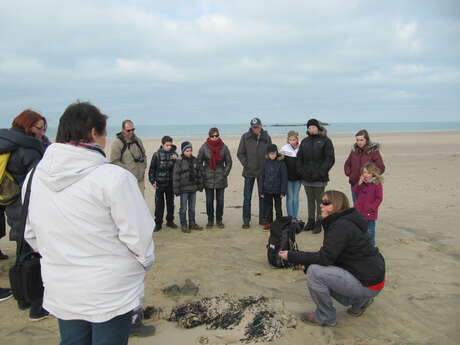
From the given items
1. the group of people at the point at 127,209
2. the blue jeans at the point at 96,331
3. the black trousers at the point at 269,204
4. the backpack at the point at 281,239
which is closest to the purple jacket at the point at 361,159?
the group of people at the point at 127,209

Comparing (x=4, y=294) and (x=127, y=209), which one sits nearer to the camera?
(x=127, y=209)

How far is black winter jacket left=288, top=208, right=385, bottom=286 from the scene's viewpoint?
3512mm

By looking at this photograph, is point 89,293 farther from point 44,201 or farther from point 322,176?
point 322,176

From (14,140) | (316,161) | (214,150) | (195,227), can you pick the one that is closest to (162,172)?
(214,150)

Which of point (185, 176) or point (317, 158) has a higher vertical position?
point (317, 158)

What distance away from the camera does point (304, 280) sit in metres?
4.77

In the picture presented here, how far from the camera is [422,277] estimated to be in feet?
15.9

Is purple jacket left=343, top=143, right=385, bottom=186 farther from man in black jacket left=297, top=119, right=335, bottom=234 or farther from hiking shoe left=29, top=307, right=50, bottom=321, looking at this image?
hiking shoe left=29, top=307, right=50, bottom=321

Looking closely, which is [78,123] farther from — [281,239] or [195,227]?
[195,227]

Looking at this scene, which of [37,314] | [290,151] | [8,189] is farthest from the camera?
[290,151]

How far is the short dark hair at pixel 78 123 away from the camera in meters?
1.97

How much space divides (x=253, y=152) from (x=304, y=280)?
331 cm

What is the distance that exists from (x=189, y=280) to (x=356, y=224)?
6.79 ft

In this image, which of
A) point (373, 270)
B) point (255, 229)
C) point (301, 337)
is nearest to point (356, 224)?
point (373, 270)
